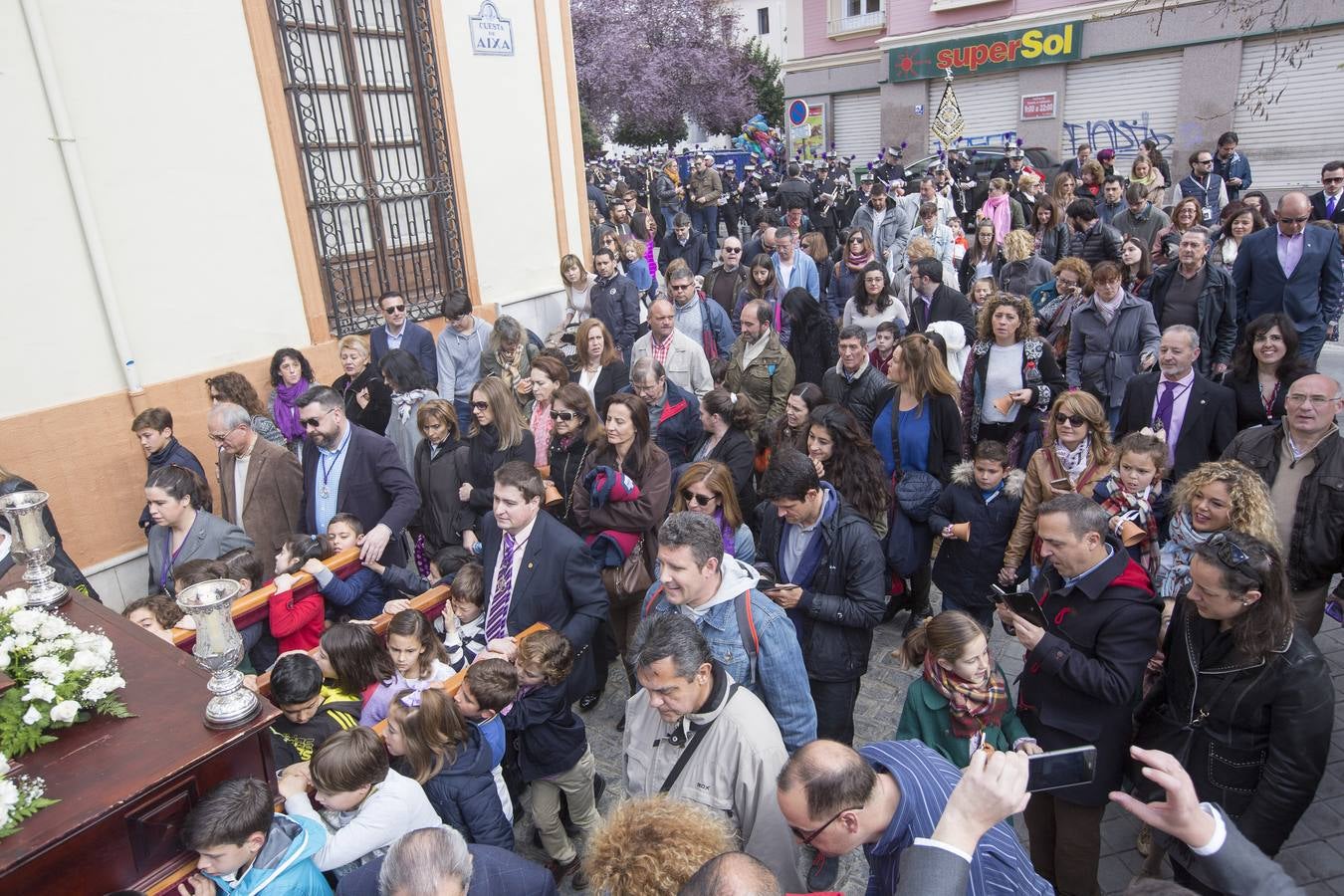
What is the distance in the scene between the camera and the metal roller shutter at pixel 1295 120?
1923 centimetres

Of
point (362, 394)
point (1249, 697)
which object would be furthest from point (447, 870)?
point (362, 394)

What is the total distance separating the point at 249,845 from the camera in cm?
248

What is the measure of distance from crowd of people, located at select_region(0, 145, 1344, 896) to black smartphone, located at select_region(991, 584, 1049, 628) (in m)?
0.01

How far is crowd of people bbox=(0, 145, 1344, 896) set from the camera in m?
2.47

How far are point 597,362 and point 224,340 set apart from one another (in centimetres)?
316

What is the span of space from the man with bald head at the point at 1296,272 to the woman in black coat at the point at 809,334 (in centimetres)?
330

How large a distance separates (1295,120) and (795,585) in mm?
22974

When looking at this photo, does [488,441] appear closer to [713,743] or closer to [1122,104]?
[713,743]

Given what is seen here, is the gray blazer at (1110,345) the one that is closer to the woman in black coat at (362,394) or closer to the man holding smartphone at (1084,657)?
the man holding smartphone at (1084,657)

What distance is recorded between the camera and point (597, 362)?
6.57 m

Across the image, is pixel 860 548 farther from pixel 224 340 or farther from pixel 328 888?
pixel 224 340

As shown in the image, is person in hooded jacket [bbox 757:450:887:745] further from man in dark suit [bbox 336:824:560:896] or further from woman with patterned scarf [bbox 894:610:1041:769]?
man in dark suit [bbox 336:824:560:896]

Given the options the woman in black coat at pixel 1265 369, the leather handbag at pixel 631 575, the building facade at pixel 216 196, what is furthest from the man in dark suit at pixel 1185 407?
the building facade at pixel 216 196

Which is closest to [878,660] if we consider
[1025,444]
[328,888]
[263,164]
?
[1025,444]
